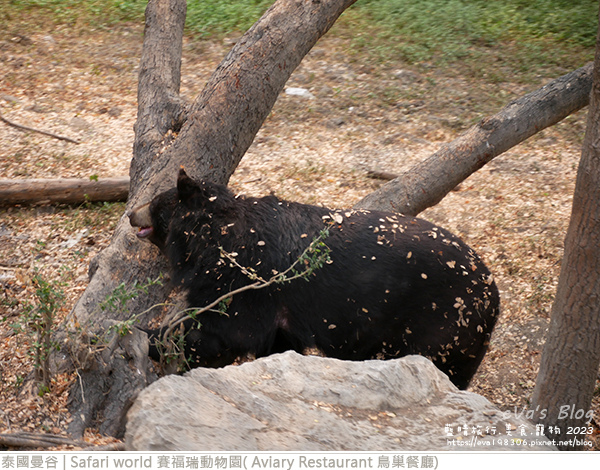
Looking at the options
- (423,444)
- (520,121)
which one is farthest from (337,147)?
(423,444)

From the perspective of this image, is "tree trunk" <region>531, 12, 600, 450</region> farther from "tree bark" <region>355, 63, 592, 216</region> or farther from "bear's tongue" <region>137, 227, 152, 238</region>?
"bear's tongue" <region>137, 227, 152, 238</region>

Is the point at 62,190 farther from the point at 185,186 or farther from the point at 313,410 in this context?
the point at 313,410

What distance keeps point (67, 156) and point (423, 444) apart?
563 centimetres

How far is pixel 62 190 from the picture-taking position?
20.7ft

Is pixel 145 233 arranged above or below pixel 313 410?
above

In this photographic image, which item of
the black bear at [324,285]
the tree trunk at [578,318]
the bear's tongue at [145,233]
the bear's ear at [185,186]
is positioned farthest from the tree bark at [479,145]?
the tree trunk at [578,318]

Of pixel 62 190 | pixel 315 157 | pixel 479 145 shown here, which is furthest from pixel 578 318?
pixel 62 190

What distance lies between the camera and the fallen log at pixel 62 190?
6.21 m

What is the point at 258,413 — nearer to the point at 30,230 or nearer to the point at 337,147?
the point at 30,230

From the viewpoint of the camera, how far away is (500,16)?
10625 millimetres

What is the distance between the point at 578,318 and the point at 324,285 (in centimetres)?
145

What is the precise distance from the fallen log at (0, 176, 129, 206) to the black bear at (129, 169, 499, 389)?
8.37 feet

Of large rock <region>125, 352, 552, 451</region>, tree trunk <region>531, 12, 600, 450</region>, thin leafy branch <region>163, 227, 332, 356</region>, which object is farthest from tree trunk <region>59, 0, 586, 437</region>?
tree trunk <region>531, 12, 600, 450</region>

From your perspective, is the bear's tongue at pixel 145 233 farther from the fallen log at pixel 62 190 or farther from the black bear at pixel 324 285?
the fallen log at pixel 62 190
